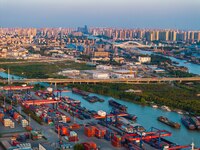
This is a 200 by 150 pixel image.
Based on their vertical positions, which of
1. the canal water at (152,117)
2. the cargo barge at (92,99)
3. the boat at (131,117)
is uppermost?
the boat at (131,117)

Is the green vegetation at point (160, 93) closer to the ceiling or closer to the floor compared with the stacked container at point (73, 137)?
closer to the floor

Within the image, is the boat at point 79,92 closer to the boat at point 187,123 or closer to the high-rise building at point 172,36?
the boat at point 187,123

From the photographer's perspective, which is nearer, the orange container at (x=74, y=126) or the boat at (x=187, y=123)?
the orange container at (x=74, y=126)

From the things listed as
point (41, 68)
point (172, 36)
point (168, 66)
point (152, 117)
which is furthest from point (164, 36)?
point (152, 117)

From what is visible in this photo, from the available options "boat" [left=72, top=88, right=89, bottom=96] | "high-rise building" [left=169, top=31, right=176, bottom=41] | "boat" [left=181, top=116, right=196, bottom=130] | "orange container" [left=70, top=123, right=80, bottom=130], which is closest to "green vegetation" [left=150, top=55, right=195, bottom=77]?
"boat" [left=72, top=88, right=89, bottom=96]

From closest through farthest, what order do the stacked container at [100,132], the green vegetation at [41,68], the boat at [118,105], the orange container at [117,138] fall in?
the orange container at [117,138], the stacked container at [100,132], the boat at [118,105], the green vegetation at [41,68]

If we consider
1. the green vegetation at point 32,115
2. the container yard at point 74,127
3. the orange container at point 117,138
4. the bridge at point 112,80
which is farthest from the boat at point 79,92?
the orange container at point 117,138

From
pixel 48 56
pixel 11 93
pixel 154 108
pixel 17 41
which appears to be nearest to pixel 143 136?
pixel 154 108

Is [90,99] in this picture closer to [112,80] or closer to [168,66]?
[112,80]

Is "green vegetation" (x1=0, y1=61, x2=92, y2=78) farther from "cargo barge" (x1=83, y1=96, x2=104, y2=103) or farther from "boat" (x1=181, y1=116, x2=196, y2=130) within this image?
"boat" (x1=181, y1=116, x2=196, y2=130)
